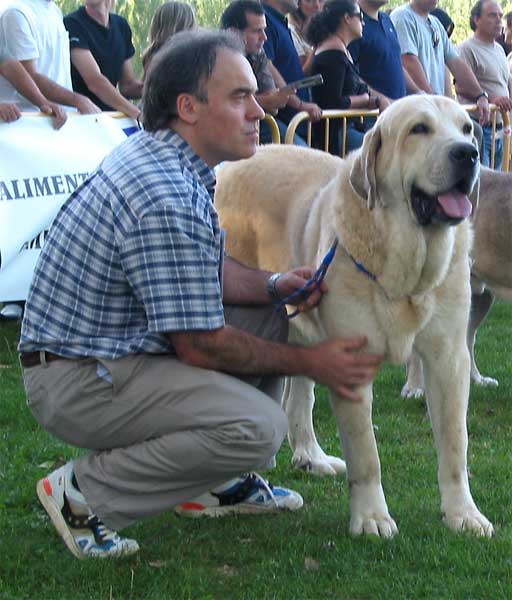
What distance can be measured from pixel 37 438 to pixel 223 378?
2.08 meters

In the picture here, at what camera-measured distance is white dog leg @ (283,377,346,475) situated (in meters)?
5.25

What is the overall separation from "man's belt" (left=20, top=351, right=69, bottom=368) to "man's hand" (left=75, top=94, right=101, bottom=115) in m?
4.27

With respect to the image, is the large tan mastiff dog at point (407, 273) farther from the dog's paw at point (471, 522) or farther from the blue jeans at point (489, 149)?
the blue jeans at point (489, 149)

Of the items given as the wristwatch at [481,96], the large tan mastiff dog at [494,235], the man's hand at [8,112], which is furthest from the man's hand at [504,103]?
the man's hand at [8,112]

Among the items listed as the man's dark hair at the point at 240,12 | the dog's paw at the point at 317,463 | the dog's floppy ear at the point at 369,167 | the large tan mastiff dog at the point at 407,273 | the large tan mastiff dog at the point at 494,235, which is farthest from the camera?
the man's dark hair at the point at 240,12

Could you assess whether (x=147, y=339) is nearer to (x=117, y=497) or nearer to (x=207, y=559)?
(x=117, y=497)

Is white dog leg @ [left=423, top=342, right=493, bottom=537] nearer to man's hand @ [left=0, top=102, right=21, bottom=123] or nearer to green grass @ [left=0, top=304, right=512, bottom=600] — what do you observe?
green grass @ [left=0, top=304, right=512, bottom=600]

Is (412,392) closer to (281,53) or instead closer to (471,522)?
(471,522)

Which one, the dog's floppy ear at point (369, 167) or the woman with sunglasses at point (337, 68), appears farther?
the woman with sunglasses at point (337, 68)

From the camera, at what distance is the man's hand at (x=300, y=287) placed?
430cm

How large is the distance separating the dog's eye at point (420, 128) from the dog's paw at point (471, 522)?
1.48 metres

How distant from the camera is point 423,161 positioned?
4.03m

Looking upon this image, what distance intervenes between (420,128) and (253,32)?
14.9 ft

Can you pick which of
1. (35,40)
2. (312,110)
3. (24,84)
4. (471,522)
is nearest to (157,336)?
(471,522)
